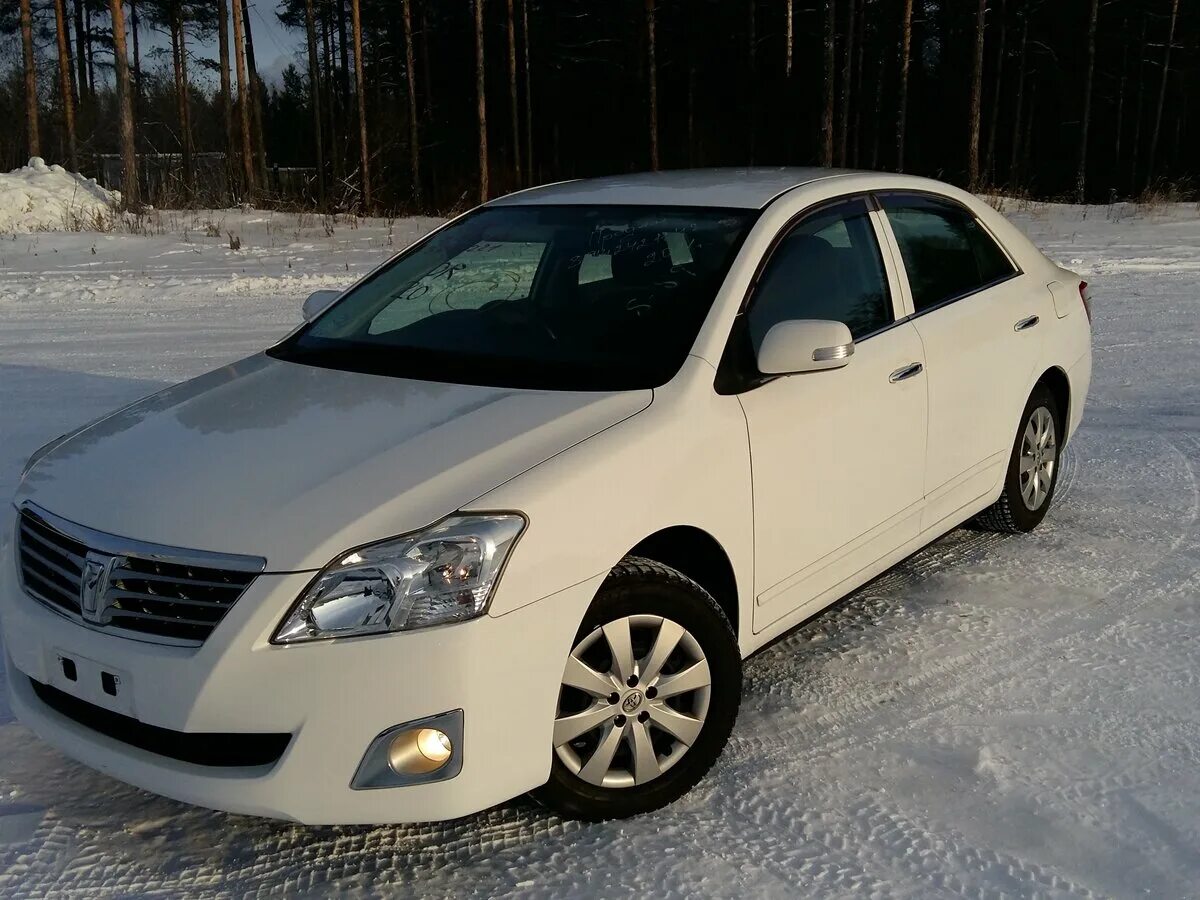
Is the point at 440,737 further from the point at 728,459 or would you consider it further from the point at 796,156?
the point at 796,156

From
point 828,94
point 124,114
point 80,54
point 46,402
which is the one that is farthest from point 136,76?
point 46,402

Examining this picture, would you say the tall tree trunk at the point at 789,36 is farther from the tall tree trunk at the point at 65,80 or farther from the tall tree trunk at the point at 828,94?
the tall tree trunk at the point at 65,80

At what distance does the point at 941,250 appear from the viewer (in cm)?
459

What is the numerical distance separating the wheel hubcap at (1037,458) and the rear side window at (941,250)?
2.24ft

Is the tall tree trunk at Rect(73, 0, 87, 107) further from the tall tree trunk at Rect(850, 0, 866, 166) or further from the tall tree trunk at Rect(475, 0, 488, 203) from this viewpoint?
the tall tree trunk at Rect(850, 0, 866, 166)

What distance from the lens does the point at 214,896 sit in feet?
8.96

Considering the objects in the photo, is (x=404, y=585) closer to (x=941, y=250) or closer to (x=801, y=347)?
(x=801, y=347)

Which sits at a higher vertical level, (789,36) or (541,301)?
(789,36)

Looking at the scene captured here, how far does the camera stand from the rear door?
13.8 feet

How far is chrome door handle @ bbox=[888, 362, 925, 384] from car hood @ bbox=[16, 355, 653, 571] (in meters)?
1.13

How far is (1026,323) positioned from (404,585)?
11.0 ft

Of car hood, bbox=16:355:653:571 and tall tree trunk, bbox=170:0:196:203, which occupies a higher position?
tall tree trunk, bbox=170:0:196:203

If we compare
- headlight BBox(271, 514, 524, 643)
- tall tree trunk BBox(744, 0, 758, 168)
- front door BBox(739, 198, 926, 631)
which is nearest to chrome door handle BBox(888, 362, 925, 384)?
front door BBox(739, 198, 926, 631)

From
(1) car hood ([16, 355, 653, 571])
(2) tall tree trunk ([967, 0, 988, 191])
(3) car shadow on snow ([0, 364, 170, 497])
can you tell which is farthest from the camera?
(2) tall tree trunk ([967, 0, 988, 191])
